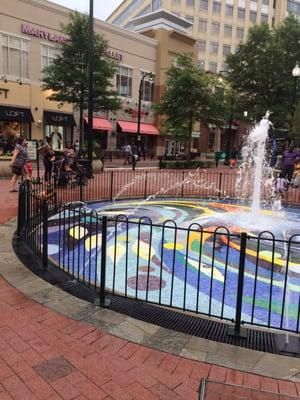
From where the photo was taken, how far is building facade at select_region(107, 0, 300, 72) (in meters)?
60.1

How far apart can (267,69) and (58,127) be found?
18.4 metres

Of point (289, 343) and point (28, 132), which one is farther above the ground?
point (28, 132)

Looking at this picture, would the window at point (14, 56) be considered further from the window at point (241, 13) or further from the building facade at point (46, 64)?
the window at point (241, 13)

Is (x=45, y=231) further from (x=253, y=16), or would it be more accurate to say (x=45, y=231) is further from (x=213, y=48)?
(x=253, y=16)

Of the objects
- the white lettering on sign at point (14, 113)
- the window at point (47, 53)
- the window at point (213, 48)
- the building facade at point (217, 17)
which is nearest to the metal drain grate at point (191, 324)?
the white lettering on sign at point (14, 113)

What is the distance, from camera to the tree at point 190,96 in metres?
26.7

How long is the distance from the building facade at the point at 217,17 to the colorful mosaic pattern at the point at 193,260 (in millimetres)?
54605

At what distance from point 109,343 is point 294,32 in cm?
3576

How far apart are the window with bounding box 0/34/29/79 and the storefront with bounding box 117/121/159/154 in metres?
10.9

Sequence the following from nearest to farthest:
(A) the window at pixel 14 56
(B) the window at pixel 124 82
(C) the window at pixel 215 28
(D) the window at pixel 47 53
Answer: (A) the window at pixel 14 56
(D) the window at pixel 47 53
(B) the window at pixel 124 82
(C) the window at pixel 215 28

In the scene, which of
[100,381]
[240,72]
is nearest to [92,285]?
[100,381]

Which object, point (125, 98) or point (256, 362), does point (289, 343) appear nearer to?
point (256, 362)

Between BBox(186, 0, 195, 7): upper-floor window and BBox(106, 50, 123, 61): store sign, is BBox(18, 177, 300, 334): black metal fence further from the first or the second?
BBox(186, 0, 195, 7): upper-floor window

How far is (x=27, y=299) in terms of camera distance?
15.3ft
